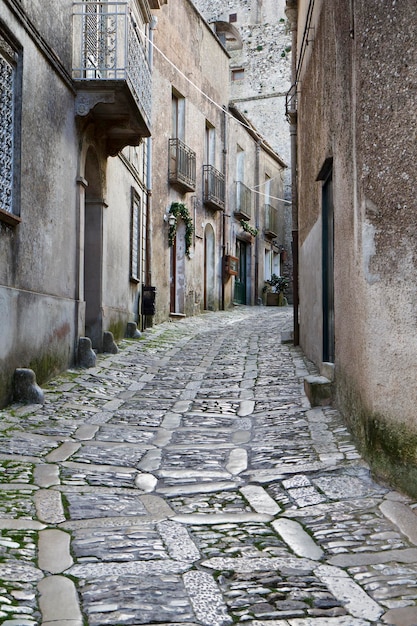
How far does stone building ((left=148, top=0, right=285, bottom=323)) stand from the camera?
16969mm

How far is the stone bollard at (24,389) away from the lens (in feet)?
22.9

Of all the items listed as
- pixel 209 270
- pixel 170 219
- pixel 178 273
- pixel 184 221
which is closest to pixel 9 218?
pixel 170 219

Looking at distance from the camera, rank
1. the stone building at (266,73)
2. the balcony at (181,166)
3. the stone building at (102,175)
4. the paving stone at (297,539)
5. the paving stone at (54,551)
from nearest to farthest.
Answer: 1. the paving stone at (54,551)
2. the paving stone at (297,539)
3. the stone building at (102,175)
4. the balcony at (181,166)
5. the stone building at (266,73)

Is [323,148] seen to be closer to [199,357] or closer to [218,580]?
[199,357]

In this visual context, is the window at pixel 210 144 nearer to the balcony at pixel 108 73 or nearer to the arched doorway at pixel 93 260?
the balcony at pixel 108 73

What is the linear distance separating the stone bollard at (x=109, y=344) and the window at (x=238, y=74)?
24.1 meters

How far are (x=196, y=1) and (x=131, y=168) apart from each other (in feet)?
80.8

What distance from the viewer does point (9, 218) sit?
6.72 metres

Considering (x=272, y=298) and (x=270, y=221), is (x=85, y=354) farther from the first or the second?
(x=270, y=221)

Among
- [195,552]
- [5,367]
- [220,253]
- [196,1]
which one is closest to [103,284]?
[5,367]

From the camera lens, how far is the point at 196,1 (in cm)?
3503

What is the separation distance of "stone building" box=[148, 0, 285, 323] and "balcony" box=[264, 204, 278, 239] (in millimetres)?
190

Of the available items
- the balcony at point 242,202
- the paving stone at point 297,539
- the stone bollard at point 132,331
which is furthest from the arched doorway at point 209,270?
the paving stone at point 297,539

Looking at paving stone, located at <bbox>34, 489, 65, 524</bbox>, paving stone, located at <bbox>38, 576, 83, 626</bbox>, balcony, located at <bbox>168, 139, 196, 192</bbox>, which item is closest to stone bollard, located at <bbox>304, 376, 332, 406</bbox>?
paving stone, located at <bbox>34, 489, 65, 524</bbox>
